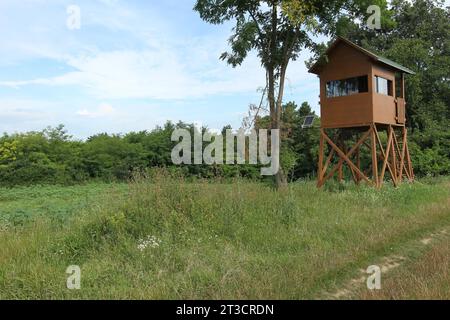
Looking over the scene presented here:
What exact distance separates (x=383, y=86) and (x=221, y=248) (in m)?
12.1

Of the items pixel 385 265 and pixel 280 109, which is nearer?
pixel 385 265

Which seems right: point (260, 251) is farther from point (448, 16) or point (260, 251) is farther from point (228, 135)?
point (448, 16)

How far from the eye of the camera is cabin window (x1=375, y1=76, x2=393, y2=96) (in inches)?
588

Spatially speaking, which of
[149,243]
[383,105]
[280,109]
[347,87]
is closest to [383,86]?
[383,105]

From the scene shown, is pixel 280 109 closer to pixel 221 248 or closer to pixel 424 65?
pixel 221 248

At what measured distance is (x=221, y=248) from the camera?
6113mm

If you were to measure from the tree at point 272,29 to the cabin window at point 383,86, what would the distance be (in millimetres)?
2592

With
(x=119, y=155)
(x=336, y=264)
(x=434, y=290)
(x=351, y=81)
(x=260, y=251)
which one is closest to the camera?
(x=434, y=290)

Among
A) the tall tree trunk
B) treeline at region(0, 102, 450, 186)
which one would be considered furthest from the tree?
treeline at region(0, 102, 450, 186)

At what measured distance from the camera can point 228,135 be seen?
2072 cm

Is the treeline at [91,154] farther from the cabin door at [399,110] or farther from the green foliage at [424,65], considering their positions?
the cabin door at [399,110]

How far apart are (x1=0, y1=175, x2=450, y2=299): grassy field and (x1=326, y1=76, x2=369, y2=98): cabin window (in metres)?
6.67
